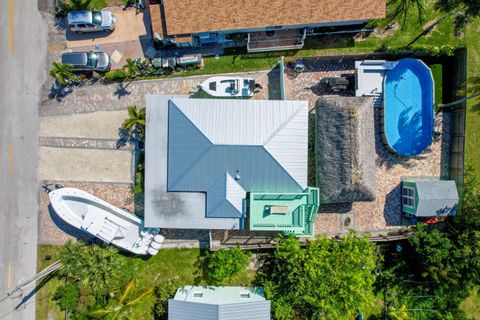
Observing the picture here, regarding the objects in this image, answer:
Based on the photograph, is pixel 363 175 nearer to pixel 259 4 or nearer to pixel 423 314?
pixel 423 314

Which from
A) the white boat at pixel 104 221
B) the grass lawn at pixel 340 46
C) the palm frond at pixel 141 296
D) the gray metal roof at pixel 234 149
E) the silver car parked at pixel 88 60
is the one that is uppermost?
the grass lawn at pixel 340 46

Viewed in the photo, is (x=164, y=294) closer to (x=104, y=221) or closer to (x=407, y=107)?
(x=104, y=221)

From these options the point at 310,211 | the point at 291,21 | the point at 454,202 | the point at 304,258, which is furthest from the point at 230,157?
the point at 454,202

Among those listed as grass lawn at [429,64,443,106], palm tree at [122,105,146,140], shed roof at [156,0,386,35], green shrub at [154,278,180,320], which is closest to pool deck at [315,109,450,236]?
grass lawn at [429,64,443,106]

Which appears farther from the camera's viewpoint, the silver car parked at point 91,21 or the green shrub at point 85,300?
the green shrub at point 85,300

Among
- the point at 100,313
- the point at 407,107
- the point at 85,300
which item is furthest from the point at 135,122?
the point at 407,107

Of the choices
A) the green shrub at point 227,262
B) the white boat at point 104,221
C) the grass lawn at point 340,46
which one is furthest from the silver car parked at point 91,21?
the green shrub at point 227,262

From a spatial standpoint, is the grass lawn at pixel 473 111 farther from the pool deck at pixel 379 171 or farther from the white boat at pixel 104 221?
the white boat at pixel 104 221
